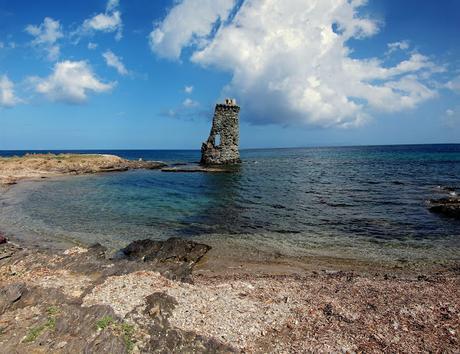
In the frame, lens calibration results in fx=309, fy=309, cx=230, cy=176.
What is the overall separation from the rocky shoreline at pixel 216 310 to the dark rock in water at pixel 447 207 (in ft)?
40.8

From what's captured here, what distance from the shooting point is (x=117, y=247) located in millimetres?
17359

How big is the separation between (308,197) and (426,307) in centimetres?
2309

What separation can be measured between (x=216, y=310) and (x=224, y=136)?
60.4 m

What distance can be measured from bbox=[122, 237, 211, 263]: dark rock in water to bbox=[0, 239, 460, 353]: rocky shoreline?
2.00 metres

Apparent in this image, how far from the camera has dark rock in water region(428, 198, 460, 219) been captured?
898 inches

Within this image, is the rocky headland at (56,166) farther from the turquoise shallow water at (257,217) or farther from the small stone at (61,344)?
the small stone at (61,344)

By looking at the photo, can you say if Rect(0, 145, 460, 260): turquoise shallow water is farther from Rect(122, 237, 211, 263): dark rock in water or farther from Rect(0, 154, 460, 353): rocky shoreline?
Rect(0, 154, 460, 353): rocky shoreline

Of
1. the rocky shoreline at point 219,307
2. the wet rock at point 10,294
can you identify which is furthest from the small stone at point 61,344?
the wet rock at point 10,294

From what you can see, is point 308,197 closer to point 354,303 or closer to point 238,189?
point 238,189

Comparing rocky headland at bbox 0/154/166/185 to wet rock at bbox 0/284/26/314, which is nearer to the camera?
wet rock at bbox 0/284/26/314

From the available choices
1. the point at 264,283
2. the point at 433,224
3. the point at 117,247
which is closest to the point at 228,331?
the point at 264,283

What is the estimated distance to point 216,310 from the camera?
9.18 metres

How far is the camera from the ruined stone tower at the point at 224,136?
6712cm

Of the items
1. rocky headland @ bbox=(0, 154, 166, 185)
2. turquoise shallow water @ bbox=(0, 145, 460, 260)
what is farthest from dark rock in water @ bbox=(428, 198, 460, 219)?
rocky headland @ bbox=(0, 154, 166, 185)
